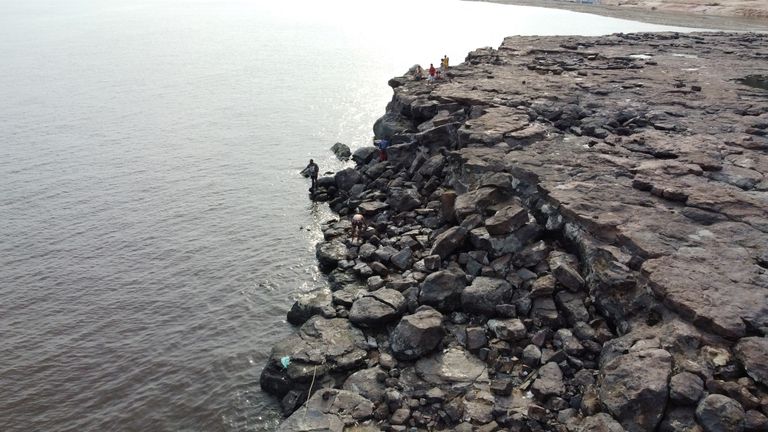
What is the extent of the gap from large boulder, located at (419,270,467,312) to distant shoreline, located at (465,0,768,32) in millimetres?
79675

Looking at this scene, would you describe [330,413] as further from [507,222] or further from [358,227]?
[358,227]

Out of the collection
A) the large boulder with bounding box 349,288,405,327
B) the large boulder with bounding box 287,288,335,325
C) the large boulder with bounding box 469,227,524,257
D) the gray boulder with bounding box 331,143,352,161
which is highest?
the large boulder with bounding box 469,227,524,257

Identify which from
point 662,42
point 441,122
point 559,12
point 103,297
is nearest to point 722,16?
point 559,12

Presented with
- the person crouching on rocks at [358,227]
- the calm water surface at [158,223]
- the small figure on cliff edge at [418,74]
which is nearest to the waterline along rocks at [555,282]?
the person crouching on rocks at [358,227]

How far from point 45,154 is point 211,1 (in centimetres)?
15173

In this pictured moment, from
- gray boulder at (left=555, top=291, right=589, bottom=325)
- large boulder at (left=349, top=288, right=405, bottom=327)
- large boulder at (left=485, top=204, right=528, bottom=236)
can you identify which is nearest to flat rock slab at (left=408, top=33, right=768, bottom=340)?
gray boulder at (left=555, top=291, right=589, bottom=325)

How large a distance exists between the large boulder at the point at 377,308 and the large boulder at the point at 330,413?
2.90 meters

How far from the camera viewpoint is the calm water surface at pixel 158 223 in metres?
14.8

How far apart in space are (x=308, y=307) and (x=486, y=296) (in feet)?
19.2

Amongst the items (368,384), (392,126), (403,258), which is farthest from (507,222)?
(392,126)

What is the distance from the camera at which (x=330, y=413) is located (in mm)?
11930

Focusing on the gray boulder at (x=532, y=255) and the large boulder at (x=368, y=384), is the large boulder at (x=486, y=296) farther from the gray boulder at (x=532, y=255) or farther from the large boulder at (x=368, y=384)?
the large boulder at (x=368, y=384)

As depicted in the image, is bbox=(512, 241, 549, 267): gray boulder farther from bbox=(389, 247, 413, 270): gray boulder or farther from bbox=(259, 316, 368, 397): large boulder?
bbox=(259, 316, 368, 397): large boulder

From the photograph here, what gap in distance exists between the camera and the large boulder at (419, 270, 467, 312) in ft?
48.2
